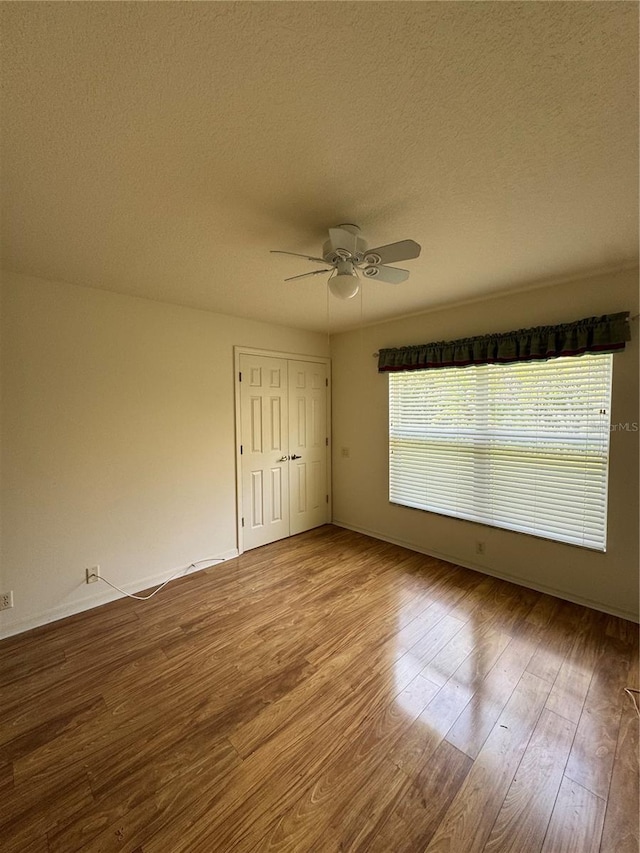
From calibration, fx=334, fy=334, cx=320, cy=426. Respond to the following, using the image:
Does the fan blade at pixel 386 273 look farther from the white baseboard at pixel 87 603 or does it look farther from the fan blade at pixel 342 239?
the white baseboard at pixel 87 603

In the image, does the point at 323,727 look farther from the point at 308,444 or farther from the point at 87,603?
the point at 308,444

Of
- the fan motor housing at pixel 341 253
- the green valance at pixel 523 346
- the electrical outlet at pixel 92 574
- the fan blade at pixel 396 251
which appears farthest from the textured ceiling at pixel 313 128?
the electrical outlet at pixel 92 574

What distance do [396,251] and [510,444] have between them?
2060mm

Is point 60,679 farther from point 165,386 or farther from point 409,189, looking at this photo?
point 409,189

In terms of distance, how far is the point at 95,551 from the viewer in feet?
8.66

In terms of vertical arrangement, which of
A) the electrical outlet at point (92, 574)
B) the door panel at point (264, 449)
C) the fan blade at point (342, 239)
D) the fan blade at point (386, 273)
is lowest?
the electrical outlet at point (92, 574)

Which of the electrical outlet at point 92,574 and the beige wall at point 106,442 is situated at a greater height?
the beige wall at point 106,442

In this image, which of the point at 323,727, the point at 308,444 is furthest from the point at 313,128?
the point at 308,444

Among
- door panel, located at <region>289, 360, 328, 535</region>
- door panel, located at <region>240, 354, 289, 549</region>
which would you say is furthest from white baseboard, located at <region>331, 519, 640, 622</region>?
door panel, located at <region>240, 354, 289, 549</region>

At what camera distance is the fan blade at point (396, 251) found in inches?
62.5

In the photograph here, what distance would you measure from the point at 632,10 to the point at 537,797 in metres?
2.53

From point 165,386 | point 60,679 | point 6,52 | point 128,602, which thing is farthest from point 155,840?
point 165,386

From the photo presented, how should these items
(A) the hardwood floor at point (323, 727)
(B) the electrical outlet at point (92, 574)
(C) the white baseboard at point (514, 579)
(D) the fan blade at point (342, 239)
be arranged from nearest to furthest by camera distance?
1. (A) the hardwood floor at point (323, 727)
2. (D) the fan blade at point (342, 239)
3. (C) the white baseboard at point (514, 579)
4. (B) the electrical outlet at point (92, 574)

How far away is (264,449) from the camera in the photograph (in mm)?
3746
